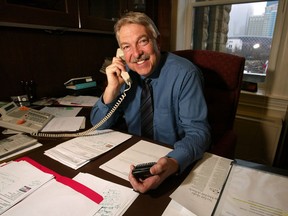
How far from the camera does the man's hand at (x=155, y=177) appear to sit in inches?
23.3

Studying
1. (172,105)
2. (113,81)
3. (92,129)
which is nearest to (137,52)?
(113,81)

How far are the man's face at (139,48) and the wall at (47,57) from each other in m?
0.80

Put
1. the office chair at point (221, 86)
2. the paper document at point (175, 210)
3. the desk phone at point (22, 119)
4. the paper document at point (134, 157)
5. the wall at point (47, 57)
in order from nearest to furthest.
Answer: the paper document at point (175, 210)
the paper document at point (134, 157)
the desk phone at point (22, 119)
the office chair at point (221, 86)
the wall at point (47, 57)

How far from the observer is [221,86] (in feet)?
4.15

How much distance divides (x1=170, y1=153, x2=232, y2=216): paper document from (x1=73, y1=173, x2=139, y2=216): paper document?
134mm

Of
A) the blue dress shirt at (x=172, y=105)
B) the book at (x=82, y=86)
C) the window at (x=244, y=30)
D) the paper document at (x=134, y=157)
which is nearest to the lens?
the paper document at (x=134, y=157)

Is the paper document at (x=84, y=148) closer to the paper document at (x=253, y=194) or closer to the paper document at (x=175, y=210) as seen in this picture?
the paper document at (x=175, y=210)

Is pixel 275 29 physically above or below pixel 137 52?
above

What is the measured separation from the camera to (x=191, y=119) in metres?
0.91

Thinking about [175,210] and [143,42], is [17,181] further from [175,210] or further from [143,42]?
[143,42]

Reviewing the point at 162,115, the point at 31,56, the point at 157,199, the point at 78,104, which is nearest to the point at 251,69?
the point at 162,115

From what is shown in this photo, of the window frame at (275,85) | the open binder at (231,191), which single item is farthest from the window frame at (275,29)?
the open binder at (231,191)

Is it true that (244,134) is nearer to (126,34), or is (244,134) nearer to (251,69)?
(251,69)

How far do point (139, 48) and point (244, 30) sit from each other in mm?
1441
